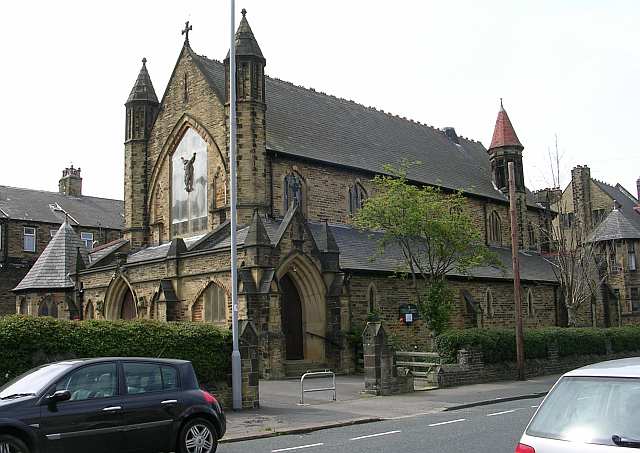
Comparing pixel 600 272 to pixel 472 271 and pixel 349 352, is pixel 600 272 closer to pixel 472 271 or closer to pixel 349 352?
pixel 472 271

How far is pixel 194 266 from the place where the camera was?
25828 mm

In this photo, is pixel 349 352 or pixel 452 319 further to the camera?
pixel 452 319

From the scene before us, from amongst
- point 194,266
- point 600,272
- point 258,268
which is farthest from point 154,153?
point 600,272

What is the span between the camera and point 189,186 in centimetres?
3159

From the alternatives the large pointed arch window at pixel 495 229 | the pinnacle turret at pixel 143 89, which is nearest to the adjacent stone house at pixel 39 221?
the pinnacle turret at pixel 143 89

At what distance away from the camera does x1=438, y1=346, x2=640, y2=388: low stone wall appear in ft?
73.9

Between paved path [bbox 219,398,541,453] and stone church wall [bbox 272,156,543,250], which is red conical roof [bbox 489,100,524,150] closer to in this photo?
stone church wall [bbox 272,156,543,250]

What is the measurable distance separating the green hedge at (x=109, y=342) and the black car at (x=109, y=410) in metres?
4.01

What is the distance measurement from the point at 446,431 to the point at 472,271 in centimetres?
2263

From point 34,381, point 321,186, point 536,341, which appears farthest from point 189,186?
point 34,381

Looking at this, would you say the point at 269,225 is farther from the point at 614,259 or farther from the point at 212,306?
the point at 614,259

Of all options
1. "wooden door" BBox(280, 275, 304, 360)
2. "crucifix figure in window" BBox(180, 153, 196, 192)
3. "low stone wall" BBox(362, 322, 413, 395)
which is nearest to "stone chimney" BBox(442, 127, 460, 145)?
"crucifix figure in window" BBox(180, 153, 196, 192)

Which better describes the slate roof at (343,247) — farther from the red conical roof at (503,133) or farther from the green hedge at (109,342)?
the red conical roof at (503,133)

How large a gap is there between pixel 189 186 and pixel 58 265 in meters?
9.66
